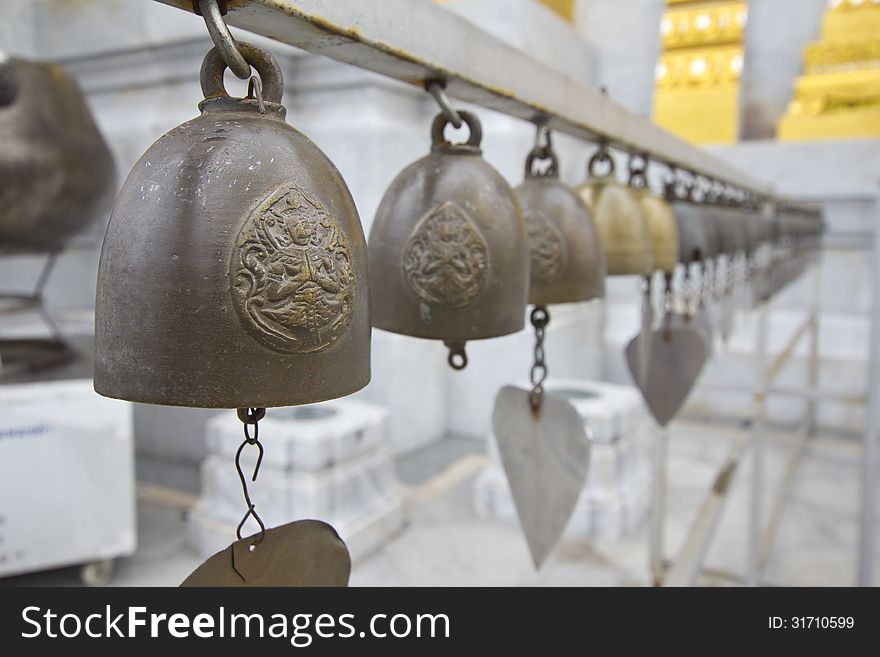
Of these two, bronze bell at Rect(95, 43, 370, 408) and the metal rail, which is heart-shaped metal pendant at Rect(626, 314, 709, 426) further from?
bronze bell at Rect(95, 43, 370, 408)

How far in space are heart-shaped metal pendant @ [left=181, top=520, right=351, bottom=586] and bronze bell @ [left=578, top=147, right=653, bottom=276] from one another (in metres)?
0.50

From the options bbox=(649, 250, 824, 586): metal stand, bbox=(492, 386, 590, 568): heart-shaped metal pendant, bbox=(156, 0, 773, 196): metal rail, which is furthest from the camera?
bbox=(649, 250, 824, 586): metal stand

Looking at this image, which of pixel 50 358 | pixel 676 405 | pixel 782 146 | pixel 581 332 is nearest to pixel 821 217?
pixel 782 146

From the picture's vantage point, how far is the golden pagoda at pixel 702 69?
4.40 meters

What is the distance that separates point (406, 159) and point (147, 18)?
1.09 m

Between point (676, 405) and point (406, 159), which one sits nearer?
point (676, 405)

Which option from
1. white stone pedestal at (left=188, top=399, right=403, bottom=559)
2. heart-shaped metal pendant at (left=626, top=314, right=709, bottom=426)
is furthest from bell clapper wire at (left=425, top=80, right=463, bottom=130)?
white stone pedestal at (left=188, top=399, right=403, bottom=559)

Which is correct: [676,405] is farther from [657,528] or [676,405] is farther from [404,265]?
[657,528]

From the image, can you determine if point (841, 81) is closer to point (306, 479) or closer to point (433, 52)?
point (306, 479)

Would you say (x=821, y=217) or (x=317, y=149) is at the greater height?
(x=821, y=217)

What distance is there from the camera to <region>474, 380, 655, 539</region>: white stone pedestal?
2.55 metres

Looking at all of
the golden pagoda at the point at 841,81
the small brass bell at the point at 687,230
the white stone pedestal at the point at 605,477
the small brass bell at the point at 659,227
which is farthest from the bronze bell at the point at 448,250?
the golden pagoda at the point at 841,81

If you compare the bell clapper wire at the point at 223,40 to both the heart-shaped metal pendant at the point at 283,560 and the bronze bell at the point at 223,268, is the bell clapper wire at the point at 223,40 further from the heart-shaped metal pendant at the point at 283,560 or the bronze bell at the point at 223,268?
the heart-shaped metal pendant at the point at 283,560

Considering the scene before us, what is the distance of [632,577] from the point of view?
7.61 feet
